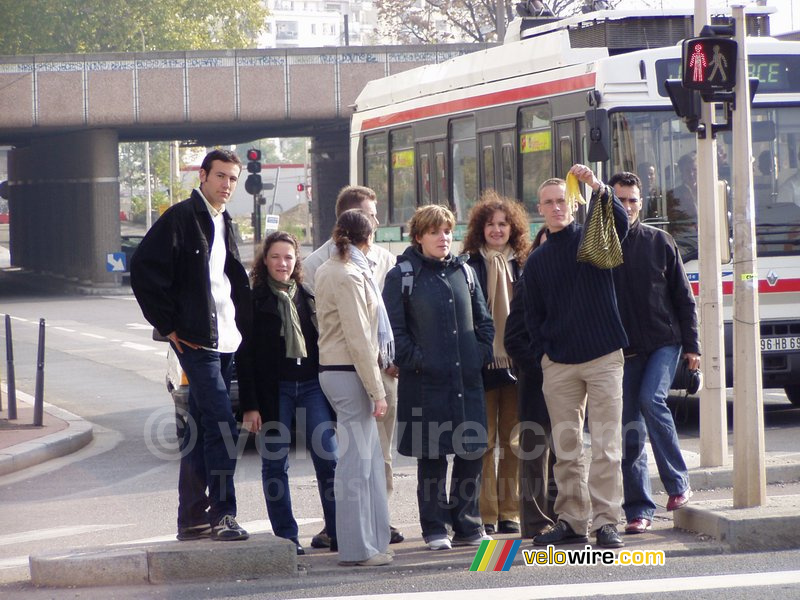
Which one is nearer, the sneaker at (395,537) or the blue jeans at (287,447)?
the blue jeans at (287,447)

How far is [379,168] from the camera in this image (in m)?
17.2

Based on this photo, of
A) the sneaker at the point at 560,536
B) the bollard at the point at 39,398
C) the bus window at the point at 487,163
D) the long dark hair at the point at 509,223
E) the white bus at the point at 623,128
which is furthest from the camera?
the bus window at the point at 487,163

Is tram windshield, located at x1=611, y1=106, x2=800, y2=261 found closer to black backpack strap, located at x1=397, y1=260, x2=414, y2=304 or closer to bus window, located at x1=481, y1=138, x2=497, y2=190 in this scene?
bus window, located at x1=481, y1=138, x2=497, y2=190

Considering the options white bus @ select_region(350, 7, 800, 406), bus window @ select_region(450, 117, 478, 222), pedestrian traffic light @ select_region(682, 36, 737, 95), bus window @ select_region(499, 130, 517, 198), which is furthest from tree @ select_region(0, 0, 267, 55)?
pedestrian traffic light @ select_region(682, 36, 737, 95)

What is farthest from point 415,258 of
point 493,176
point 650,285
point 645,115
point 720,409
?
point 493,176

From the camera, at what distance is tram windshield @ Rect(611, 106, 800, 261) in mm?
11078

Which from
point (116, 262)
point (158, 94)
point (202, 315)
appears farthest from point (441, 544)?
point (158, 94)

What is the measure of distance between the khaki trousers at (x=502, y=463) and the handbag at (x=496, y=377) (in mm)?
60

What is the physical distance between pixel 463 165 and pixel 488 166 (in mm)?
673

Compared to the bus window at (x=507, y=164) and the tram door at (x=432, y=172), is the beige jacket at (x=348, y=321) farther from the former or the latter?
the tram door at (x=432, y=172)

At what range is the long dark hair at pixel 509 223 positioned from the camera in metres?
7.52

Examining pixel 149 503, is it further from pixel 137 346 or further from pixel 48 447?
pixel 137 346

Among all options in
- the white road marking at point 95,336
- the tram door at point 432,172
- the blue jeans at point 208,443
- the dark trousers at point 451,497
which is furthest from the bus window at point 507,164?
the white road marking at point 95,336

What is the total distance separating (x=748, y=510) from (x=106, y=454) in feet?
21.3
